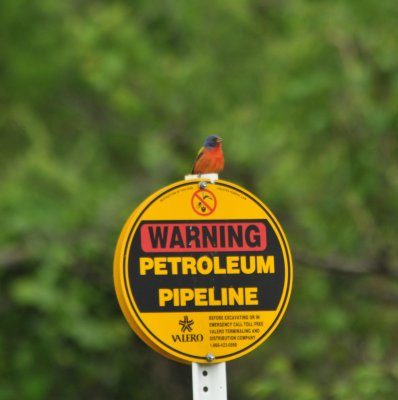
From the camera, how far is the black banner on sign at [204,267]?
451 cm

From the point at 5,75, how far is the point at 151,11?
8.12 ft

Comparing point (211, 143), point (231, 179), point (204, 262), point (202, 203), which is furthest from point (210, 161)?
point (231, 179)

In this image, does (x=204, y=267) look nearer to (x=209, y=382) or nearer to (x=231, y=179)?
(x=209, y=382)

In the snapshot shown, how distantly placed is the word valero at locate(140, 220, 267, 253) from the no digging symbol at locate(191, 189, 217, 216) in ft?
0.15

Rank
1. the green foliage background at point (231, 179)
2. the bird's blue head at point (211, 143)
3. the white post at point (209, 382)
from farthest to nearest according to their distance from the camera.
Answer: the green foliage background at point (231, 179), the bird's blue head at point (211, 143), the white post at point (209, 382)

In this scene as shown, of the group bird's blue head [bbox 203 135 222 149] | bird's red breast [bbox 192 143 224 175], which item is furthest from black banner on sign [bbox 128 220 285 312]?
bird's blue head [bbox 203 135 222 149]

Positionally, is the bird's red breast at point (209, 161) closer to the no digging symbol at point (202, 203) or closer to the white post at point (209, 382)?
the no digging symbol at point (202, 203)

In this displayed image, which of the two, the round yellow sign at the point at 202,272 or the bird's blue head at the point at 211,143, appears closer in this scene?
the round yellow sign at the point at 202,272

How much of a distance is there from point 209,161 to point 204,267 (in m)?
1.18

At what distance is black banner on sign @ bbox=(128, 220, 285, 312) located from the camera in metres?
4.51

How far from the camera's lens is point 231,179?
14312 millimetres

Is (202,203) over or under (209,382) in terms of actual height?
over

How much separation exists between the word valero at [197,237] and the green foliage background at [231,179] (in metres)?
5.09

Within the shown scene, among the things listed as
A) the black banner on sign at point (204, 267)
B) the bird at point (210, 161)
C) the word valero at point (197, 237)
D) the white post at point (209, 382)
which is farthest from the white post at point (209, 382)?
the bird at point (210, 161)
